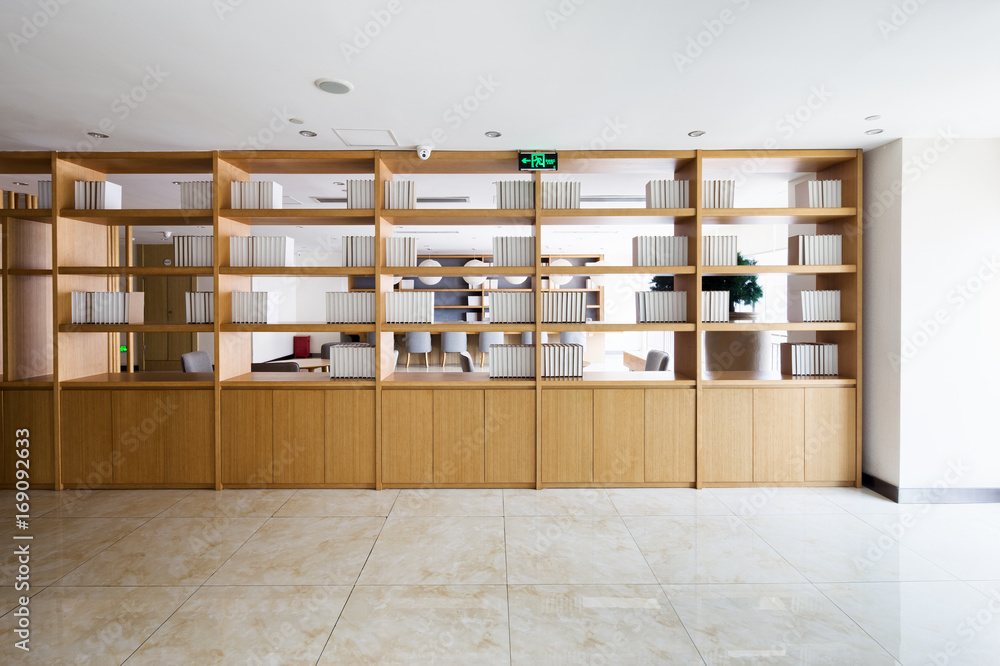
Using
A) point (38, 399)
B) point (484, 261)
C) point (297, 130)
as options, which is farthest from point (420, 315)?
point (484, 261)

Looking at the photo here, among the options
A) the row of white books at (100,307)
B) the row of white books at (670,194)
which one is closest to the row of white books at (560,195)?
the row of white books at (670,194)

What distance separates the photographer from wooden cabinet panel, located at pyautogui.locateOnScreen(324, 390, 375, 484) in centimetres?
429

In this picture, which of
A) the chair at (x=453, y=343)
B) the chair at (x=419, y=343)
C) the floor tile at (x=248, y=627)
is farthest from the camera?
the chair at (x=453, y=343)

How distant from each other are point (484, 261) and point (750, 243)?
593 centimetres

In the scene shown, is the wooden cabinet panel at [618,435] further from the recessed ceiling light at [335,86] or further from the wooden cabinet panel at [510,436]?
the recessed ceiling light at [335,86]

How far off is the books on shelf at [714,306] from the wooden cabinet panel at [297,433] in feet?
10.7

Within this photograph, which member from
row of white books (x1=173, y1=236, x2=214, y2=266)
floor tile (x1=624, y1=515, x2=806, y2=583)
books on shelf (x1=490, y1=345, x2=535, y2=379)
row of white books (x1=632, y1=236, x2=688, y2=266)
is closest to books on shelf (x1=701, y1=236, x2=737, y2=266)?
row of white books (x1=632, y1=236, x2=688, y2=266)

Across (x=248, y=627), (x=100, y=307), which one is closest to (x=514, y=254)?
(x=248, y=627)

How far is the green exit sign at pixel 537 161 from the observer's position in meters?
4.21

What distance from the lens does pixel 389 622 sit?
97.0 inches

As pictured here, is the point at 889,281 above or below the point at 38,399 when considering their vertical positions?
above

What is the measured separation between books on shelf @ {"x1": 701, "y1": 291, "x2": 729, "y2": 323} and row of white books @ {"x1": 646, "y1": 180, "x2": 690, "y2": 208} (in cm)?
80

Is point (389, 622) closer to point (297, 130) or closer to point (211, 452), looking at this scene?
point (211, 452)

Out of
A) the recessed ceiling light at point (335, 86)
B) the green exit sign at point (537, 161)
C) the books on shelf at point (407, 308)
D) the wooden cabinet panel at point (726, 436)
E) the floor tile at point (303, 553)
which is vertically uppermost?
the recessed ceiling light at point (335, 86)
